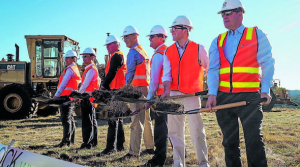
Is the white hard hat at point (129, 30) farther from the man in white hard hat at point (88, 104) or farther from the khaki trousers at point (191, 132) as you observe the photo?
the khaki trousers at point (191, 132)

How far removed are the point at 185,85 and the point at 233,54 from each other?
84 cm

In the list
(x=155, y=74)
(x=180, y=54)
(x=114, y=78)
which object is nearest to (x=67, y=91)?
(x=114, y=78)

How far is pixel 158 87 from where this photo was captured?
4.45 meters

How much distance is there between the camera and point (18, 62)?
1280 cm

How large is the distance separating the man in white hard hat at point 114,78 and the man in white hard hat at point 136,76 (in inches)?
13.6

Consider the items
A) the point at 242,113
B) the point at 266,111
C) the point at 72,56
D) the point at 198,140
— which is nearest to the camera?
the point at 242,113

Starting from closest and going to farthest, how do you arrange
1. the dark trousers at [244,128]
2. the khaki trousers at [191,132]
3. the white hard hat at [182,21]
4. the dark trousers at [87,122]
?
the dark trousers at [244,128] < the khaki trousers at [191,132] < the white hard hat at [182,21] < the dark trousers at [87,122]

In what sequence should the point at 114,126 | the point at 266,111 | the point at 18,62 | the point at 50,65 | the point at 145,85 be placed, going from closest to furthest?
1. the point at 145,85
2. the point at 114,126
3. the point at 50,65
4. the point at 18,62
5. the point at 266,111

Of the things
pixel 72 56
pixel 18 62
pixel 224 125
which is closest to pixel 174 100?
pixel 224 125

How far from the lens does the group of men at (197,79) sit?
2816 millimetres

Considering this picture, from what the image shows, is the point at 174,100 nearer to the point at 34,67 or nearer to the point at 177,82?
the point at 177,82

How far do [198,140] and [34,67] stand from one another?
9683 millimetres

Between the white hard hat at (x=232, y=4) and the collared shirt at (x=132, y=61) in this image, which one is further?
the collared shirt at (x=132, y=61)

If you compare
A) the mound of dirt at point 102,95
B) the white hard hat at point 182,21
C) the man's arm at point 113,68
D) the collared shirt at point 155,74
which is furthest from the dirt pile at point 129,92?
the white hard hat at point 182,21
